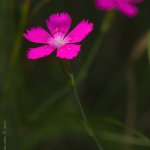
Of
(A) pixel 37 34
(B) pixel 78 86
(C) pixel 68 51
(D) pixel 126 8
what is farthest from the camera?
(B) pixel 78 86

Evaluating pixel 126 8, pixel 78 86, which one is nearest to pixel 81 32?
pixel 126 8

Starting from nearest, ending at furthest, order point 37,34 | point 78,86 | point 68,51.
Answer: point 68,51 → point 37,34 → point 78,86

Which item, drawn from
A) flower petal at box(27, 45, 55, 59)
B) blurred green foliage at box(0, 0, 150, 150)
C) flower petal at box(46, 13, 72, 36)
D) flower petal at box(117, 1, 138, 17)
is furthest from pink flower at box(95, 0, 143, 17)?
flower petal at box(27, 45, 55, 59)

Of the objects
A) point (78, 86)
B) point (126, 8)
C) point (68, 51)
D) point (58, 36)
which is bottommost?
point (68, 51)

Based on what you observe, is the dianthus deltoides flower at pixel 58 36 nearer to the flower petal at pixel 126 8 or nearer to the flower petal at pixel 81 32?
the flower petal at pixel 81 32

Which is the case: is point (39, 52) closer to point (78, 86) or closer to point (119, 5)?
point (119, 5)

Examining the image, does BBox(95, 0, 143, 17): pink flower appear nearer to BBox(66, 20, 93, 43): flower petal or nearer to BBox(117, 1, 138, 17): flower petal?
BBox(117, 1, 138, 17): flower petal
